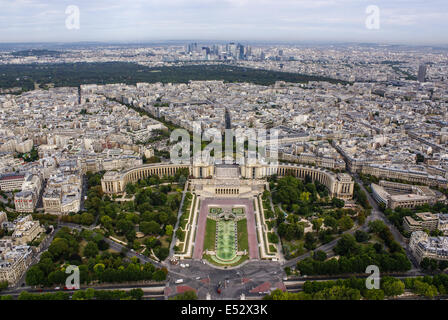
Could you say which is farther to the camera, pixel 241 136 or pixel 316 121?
pixel 316 121

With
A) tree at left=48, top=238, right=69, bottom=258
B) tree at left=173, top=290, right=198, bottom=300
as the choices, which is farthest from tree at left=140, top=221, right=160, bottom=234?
tree at left=173, top=290, right=198, bottom=300

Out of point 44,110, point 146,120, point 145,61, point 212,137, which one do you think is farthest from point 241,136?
point 145,61

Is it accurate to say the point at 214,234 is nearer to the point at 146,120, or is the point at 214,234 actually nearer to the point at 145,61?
the point at 146,120

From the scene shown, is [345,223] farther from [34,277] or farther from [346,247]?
[34,277]

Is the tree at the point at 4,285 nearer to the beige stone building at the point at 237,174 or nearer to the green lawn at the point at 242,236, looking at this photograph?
the beige stone building at the point at 237,174

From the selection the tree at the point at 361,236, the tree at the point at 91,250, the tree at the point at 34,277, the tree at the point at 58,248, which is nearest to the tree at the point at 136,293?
the tree at the point at 91,250
